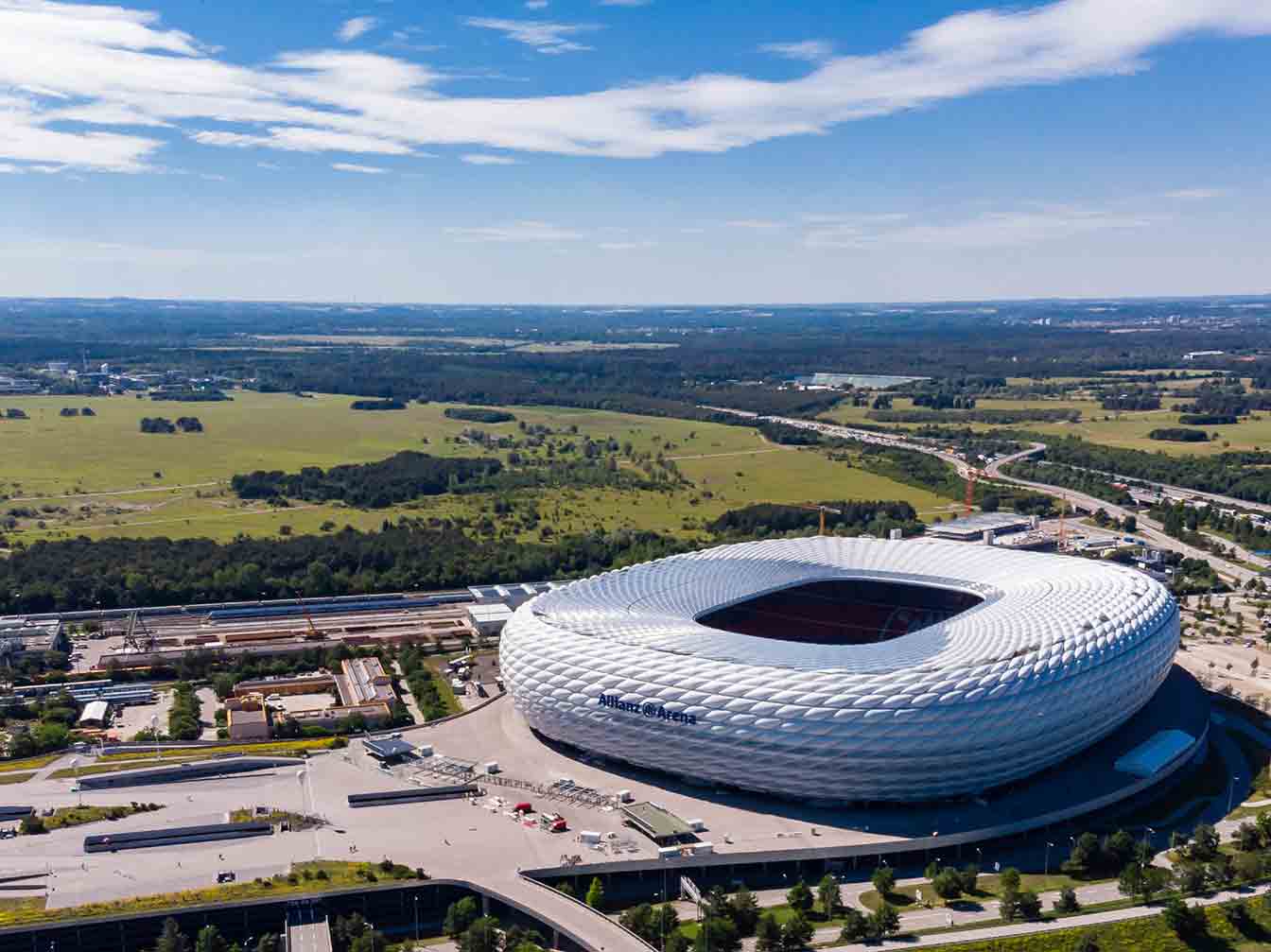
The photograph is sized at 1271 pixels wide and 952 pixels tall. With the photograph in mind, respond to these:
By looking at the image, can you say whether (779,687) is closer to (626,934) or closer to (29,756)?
(626,934)

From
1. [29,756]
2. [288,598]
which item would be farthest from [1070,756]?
[288,598]

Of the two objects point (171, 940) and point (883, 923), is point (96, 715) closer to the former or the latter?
point (171, 940)

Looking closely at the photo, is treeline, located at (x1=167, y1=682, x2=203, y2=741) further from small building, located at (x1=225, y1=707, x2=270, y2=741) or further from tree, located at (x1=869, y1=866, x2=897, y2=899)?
tree, located at (x1=869, y1=866, x2=897, y2=899)

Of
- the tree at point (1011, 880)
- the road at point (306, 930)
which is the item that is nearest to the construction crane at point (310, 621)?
A: the road at point (306, 930)

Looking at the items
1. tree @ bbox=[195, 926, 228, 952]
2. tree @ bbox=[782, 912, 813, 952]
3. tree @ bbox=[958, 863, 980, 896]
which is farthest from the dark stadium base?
tree @ bbox=[195, 926, 228, 952]

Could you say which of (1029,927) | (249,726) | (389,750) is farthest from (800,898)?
(249,726)

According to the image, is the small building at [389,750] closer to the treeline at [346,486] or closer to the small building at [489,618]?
the small building at [489,618]
